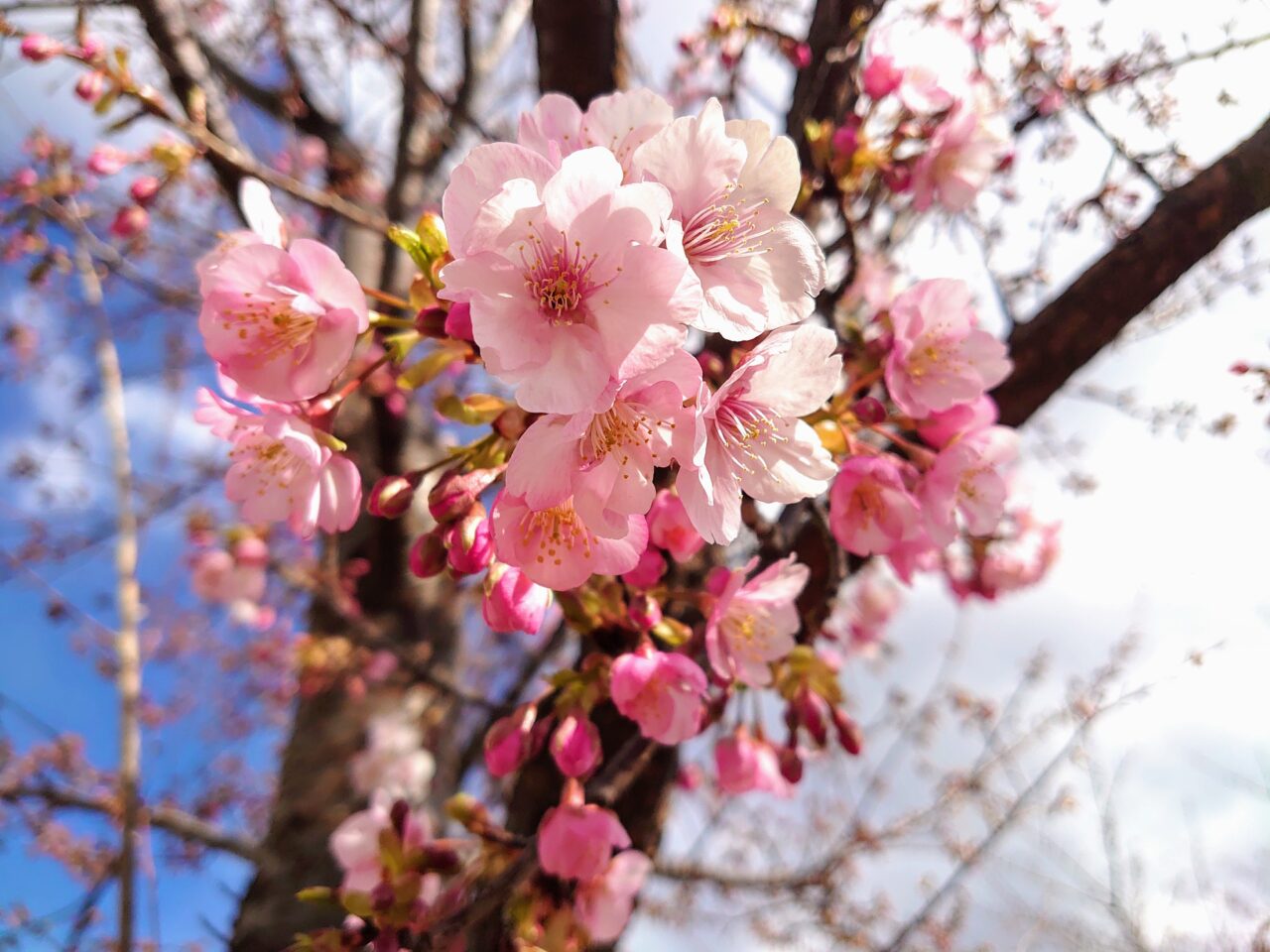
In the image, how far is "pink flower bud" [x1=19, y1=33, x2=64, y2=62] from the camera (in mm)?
1629

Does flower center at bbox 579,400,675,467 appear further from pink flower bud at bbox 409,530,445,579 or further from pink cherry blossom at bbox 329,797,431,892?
pink cherry blossom at bbox 329,797,431,892

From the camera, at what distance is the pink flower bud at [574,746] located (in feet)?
3.44

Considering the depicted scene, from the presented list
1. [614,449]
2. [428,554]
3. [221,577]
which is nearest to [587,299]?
[614,449]

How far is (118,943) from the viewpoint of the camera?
69.2 inches

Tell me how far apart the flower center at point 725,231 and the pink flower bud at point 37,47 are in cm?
165

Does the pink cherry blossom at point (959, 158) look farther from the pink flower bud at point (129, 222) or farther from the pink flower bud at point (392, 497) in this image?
the pink flower bud at point (129, 222)

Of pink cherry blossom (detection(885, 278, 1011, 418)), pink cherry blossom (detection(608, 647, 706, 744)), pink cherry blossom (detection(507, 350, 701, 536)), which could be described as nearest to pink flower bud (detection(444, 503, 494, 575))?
pink cherry blossom (detection(507, 350, 701, 536))

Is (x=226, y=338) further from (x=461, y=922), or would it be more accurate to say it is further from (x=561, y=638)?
(x=561, y=638)

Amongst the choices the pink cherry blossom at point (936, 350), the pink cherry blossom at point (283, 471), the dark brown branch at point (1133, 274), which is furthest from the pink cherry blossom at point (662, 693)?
the dark brown branch at point (1133, 274)

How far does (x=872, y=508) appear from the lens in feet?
3.64

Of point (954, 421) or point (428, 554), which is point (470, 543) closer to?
point (428, 554)

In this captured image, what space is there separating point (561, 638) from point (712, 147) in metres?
2.10

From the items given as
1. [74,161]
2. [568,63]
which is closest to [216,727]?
[74,161]

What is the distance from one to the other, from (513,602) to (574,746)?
1.02 ft
